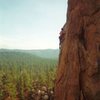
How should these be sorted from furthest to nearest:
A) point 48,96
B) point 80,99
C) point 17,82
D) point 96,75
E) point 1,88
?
point 17,82, point 1,88, point 48,96, point 80,99, point 96,75

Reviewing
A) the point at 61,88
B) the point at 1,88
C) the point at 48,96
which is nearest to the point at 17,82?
the point at 1,88

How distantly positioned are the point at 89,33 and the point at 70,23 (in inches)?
60.2

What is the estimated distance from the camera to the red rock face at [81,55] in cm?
1282

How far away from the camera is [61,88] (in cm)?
1460

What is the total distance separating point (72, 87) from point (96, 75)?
184 centimetres

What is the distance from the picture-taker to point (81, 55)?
45.1 ft

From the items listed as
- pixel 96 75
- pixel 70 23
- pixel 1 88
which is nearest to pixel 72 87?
pixel 96 75

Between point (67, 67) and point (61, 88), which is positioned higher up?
point (67, 67)

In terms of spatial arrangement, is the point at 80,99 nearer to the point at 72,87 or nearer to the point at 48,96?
the point at 72,87

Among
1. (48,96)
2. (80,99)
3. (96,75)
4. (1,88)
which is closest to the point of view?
(96,75)

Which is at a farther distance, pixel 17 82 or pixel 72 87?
pixel 17 82

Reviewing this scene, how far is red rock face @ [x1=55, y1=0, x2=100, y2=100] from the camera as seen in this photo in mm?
12820

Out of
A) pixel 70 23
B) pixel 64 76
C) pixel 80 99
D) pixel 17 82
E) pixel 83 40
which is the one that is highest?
pixel 70 23

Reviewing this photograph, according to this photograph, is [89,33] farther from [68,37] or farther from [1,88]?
[1,88]
